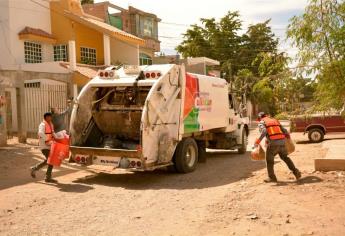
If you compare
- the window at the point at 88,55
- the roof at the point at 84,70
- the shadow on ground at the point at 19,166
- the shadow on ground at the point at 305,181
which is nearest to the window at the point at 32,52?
the window at the point at 88,55

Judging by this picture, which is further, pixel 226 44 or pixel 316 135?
pixel 226 44

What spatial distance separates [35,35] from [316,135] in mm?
13985

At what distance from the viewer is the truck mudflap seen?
9500 mm

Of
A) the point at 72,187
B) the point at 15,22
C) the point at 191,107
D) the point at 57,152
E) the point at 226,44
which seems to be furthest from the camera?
the point at 226,44

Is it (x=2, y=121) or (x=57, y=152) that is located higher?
(x=2, y=121)

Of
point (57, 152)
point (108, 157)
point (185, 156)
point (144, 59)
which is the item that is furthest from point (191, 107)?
point (144, 59)

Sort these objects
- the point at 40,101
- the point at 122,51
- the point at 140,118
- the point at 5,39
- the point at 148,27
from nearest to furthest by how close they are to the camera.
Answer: the point at 140,118
the point at 40,101
the point at 5,39
the point at 122,51
the point at 148,27

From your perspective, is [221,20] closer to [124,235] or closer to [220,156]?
[220,156]

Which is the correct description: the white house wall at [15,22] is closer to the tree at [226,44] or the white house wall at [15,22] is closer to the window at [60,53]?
the window at [60,53]

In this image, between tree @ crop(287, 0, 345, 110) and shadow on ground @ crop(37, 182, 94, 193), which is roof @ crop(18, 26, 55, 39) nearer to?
shadow on ground @ crop(37, 182, 94, 193)

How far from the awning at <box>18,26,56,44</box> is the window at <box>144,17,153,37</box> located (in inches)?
464

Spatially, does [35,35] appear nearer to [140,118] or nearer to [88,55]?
[88,55]

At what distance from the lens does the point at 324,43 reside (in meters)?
8.01

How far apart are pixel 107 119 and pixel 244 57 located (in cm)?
3208
